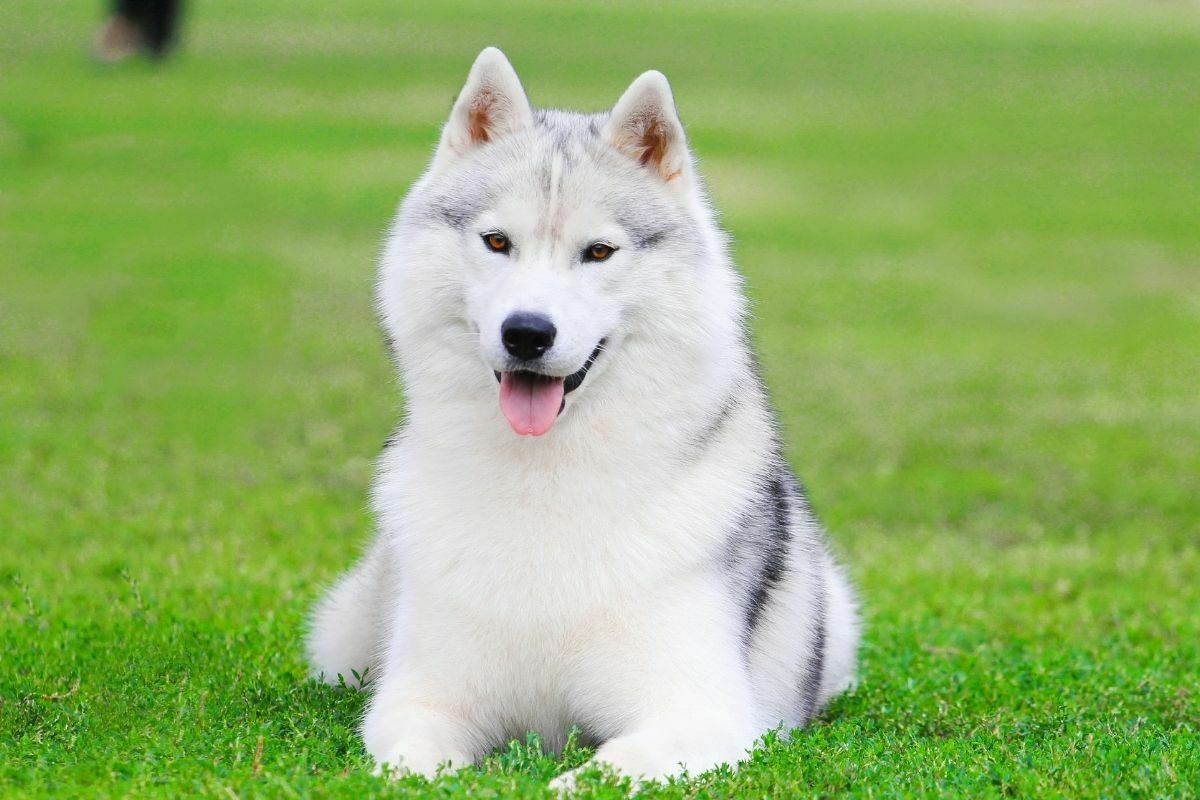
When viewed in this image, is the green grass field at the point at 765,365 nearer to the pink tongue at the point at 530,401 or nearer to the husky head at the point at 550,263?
the pink tongue at the point at 530,401

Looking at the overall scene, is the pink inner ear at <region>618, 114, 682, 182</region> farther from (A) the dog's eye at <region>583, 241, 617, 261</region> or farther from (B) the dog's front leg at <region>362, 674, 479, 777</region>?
(B) the dog's front leg at <region>362, 674, 479, 777</region>

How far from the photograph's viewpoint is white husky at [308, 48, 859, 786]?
531 centimetres

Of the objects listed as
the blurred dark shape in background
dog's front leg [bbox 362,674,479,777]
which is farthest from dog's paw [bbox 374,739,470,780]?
the blurred dark shape in background

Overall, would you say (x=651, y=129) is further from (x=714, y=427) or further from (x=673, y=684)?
(x=673, y=684)

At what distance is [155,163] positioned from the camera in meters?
25.2

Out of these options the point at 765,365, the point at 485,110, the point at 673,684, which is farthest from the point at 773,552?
the point at 765,365

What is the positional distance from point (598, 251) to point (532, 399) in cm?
51

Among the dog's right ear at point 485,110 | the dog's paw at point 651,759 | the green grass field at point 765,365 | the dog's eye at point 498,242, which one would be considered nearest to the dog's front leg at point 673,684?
the dog's paw at point 651,759

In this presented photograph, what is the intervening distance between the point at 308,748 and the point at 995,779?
2237 mm

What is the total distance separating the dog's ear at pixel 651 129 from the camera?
552cm

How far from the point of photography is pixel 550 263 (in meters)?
5.25

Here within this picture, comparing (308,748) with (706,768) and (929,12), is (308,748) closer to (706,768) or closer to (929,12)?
(706,768)

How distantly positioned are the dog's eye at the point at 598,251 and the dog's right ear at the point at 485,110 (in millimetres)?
562

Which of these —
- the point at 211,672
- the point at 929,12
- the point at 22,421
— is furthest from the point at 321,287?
the point at 929,12
